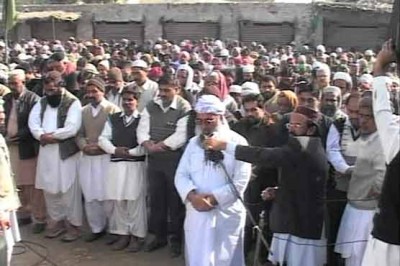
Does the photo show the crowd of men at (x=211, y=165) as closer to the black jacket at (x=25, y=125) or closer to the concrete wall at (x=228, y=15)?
the black jacket at (x=25, y=125)

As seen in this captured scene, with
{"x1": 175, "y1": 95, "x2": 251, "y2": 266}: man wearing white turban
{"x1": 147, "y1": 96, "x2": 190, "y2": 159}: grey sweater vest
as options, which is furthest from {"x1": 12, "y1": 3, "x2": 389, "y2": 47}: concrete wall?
{"x1": 175, "y1": 95, "x2": 251, "y2": 266}: man wearing white turban

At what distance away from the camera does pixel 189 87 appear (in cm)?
988

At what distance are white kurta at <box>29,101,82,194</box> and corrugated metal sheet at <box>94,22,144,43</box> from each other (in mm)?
21365

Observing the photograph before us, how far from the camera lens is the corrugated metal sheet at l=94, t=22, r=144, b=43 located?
28625 mm

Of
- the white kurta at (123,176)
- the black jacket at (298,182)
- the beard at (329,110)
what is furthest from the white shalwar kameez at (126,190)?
the black jacket at (298,182)

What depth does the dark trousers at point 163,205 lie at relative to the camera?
23.4 feet

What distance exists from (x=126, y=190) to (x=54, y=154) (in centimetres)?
96

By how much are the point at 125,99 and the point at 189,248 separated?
209 cm

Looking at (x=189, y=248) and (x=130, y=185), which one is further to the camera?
(x=130, y=185)

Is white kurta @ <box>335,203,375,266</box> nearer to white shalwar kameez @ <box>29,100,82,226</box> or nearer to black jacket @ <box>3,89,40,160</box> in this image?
white shalwar kameez @ <box>29,100,82,226</box>

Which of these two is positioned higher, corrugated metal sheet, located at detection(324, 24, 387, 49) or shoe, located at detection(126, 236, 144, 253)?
corrugated metal sheet, located at detection(324, 24, 387, 49)

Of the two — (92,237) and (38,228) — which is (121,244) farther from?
(38,228)

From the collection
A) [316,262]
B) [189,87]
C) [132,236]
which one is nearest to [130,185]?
[132,236]

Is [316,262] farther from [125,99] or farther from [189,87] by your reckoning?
[189,87]
